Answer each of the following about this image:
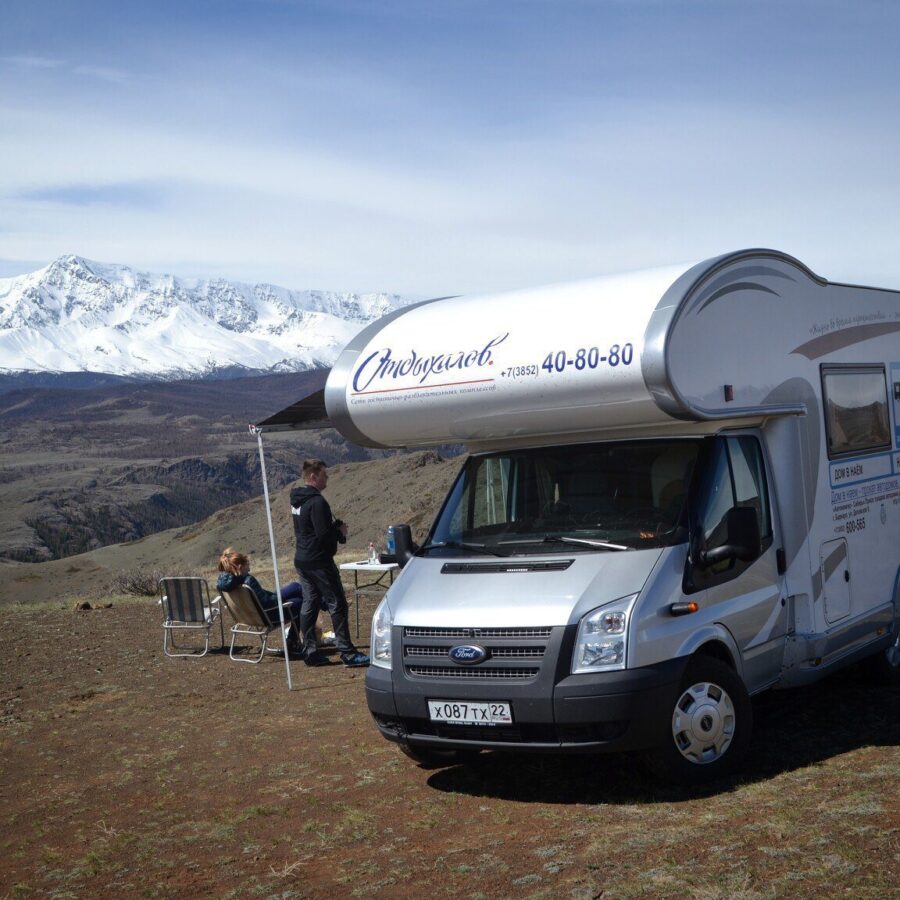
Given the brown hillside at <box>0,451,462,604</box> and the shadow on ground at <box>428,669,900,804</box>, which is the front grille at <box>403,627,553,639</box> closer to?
the shadow on ground at <box>428,669,900,804</box>

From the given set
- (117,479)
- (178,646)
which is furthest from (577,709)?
(117,479)

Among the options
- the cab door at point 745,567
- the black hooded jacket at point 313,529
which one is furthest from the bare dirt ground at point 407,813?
the black hooded jacket at point 313,529

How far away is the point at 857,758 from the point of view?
7012mm

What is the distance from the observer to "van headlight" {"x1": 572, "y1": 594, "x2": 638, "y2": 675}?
20.9ft

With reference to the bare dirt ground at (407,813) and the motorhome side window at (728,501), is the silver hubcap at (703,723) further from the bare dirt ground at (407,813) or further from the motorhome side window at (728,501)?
the motorhome side window at (728,501)

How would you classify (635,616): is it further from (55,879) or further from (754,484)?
(55,879)

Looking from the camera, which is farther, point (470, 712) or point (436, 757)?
point (436, 757)

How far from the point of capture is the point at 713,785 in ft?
21.9

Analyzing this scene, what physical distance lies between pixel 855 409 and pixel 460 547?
2.94 meters

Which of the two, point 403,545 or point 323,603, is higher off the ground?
point 403,545

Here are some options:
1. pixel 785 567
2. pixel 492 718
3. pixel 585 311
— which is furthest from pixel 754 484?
pixel 492 718

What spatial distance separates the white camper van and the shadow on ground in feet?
0.91

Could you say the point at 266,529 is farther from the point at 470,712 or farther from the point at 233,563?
the point at 470,712

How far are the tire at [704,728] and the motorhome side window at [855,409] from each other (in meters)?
1.99
